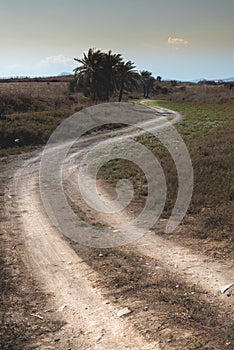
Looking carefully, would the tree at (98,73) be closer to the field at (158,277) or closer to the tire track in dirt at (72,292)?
the field at (158,277)

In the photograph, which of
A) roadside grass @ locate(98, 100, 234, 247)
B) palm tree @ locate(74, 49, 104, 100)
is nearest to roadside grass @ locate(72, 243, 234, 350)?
roadside grass @ locate(98, 100, 234, 247)

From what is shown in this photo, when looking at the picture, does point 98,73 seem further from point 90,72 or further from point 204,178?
point 204,178

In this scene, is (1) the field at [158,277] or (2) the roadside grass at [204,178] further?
(2) the roadside grass at [204,178]

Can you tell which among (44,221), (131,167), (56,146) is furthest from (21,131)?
(44,221)

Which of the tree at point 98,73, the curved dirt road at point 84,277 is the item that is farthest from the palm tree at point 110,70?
the curved dirt road at point 84,277

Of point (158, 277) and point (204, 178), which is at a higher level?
point (204, 178)

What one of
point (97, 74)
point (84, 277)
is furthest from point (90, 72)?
point (84, 277)

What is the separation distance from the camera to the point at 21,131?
78.4ft

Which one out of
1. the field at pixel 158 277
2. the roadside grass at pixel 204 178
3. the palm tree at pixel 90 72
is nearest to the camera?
the field at pixel 158 277

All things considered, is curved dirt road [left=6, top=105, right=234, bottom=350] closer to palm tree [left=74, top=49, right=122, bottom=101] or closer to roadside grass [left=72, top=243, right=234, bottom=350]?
roadside grass [left=72, top=243, right=234, bottom=350]

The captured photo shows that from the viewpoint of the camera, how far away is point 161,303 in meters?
6.45

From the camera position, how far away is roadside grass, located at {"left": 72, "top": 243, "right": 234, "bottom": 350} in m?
5.49

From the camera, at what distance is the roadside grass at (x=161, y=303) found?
549 centimetres

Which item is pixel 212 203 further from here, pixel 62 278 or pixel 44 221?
pixel 62 278
